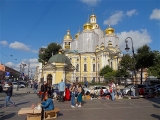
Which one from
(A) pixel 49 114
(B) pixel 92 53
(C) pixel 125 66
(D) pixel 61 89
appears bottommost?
(A) pixel 49 114

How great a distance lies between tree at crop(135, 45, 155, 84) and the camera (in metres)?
38.6

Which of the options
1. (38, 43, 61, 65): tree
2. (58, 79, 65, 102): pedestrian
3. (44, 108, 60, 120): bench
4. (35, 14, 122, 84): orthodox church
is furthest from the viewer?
(35, 14, 122, 84): orthodox church

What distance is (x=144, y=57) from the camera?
38.5 m

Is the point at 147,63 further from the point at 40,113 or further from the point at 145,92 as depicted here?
the point at 40,113

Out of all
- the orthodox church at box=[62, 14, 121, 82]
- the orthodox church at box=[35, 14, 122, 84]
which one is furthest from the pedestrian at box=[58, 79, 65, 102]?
the orthodox church at box=[62, 14, 121, 82]

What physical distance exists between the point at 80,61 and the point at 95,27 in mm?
22415

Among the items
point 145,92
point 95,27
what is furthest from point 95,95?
point 95,27

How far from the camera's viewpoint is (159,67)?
47531 millimetres

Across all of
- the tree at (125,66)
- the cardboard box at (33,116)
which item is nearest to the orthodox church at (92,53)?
the tree at (125,66)

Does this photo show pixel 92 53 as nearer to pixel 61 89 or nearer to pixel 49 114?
pixel 61 89

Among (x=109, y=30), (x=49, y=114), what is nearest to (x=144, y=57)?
(x=49, y=114)

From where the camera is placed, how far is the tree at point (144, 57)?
1518 inches

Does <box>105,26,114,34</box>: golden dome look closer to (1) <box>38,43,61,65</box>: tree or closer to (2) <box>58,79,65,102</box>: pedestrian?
(1) <box>38,43,61,65</box>: tree

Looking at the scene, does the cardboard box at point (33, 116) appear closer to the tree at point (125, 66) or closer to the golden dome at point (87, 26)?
the tree at point (125, 66)
